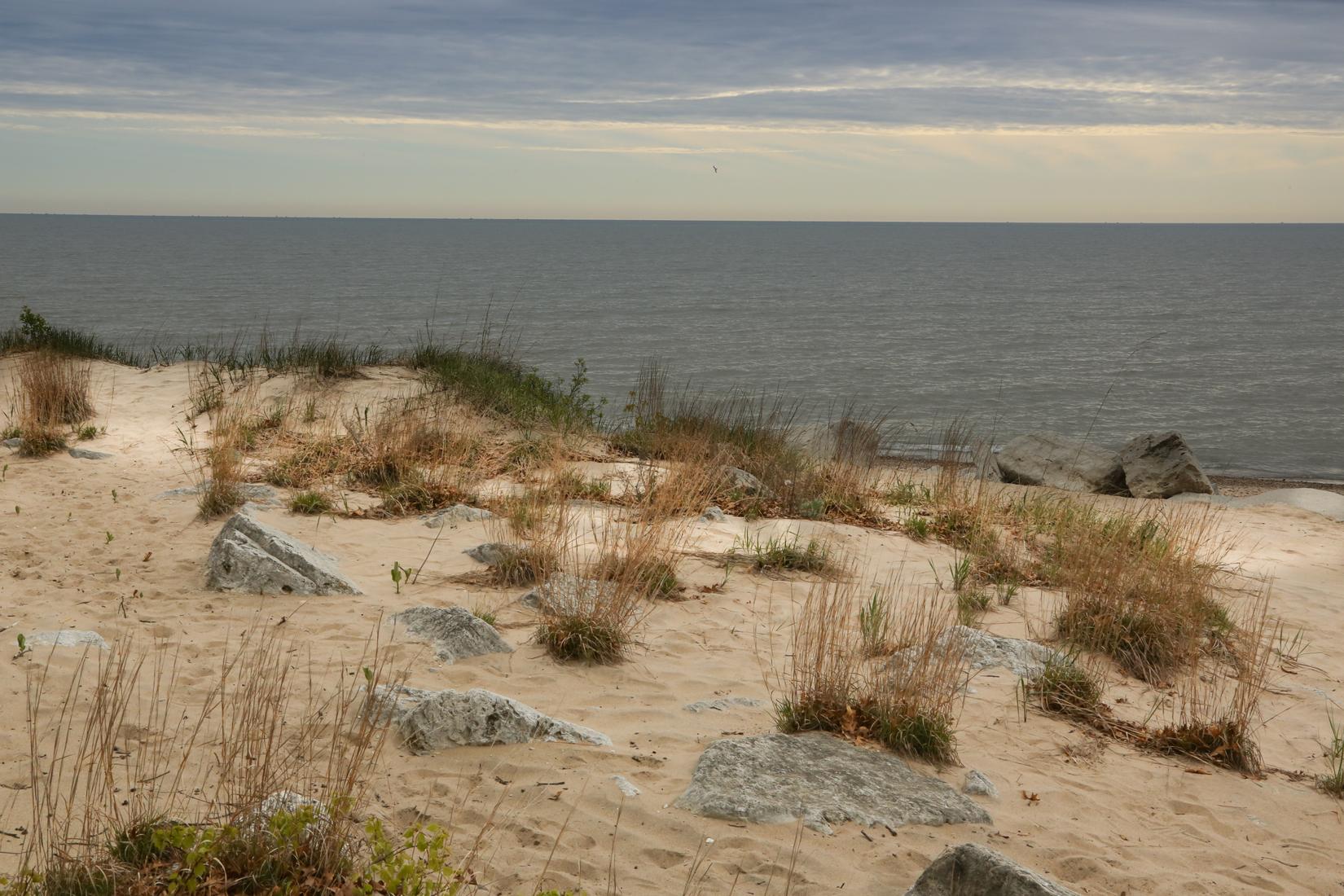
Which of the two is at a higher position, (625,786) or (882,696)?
(882,696)

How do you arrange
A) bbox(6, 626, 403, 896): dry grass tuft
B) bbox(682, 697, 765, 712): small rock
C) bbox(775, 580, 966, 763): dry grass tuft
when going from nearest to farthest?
bbox(6, 626, 403, 896): dry grass tuft < bbox(775, 580, 966, 763): dry grass tuft < bbox(682, 697, 765, 712): small rock

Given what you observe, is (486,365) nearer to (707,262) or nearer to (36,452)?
(36,452)

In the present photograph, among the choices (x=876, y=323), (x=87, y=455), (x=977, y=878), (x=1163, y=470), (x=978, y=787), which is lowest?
(x=87, y=455)

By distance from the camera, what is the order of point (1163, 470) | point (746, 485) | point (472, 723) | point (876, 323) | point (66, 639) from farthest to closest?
point (876, 323) < point (1163, 470) < point (746, 485) < point (66, 639) < point (472, 723)

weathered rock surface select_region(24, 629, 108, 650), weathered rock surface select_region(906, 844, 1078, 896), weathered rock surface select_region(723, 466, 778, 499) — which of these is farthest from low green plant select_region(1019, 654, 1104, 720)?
weathered rock surface select_region(24, 629, 108, 650)

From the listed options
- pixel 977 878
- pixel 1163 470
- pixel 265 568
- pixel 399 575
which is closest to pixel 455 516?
pixel 399 575

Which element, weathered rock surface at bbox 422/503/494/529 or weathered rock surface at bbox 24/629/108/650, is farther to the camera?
weathered rock surface at bbox 422/503/494/529

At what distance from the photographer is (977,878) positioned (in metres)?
3.21

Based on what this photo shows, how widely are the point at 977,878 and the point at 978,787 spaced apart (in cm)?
121

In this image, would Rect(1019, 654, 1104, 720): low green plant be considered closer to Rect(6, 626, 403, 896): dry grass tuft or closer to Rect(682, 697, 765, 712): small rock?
Rect(682, 697, 765, 712): small rock

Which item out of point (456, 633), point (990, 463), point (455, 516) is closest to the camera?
point (456, 633)

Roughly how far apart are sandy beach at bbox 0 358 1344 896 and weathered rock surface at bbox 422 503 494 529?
121 millimetres

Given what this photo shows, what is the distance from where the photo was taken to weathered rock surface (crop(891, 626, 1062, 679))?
589cm

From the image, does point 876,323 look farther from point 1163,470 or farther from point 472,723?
point 472,723
